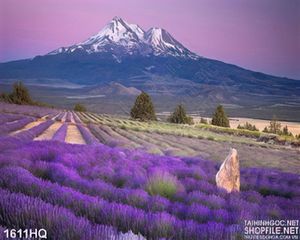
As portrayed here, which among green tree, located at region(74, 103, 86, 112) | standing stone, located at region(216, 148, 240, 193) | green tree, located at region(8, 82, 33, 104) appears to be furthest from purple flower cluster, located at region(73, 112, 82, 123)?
standing stone, located at region(216, 148, 240, 193)

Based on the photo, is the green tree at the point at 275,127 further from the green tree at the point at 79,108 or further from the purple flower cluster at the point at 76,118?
the green tree at the point at 79,108

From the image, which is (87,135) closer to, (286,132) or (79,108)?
(79,108)

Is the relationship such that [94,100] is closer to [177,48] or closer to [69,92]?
[69,92]

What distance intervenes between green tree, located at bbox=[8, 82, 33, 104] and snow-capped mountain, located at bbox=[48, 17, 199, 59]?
70cm

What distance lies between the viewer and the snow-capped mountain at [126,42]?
578 cm

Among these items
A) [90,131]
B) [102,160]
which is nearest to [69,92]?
[90,131]

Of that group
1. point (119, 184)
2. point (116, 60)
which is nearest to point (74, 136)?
point (119, 184)

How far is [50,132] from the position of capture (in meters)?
5.70

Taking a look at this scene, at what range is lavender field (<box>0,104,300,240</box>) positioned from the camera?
2.09 meters

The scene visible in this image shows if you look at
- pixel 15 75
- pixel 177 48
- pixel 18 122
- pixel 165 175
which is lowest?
pixel 165 175

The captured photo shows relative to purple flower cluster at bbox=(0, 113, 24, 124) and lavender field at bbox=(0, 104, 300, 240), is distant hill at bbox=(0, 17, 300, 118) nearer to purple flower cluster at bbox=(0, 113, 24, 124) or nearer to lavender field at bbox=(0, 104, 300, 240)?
purple flower cluster at bbox=(0, 113, 24, 124)

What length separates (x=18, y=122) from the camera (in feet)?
17.3

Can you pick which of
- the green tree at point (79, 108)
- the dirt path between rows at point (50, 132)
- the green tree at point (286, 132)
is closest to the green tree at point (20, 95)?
the dirt path between rows at point (50, 132)

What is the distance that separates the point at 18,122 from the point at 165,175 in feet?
8.10
